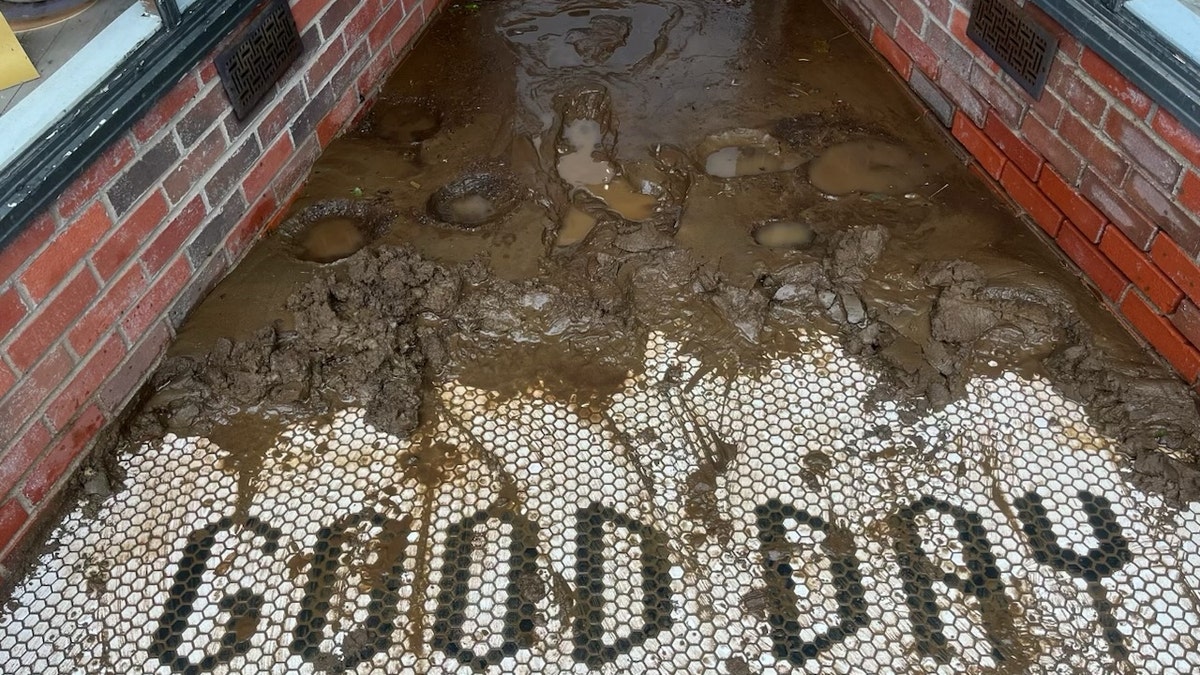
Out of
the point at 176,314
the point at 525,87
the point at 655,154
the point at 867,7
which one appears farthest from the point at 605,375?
the point at 867,7

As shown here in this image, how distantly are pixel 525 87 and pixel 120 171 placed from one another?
1.74 metres

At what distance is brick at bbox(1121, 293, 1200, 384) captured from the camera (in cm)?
255

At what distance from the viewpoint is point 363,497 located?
238cm

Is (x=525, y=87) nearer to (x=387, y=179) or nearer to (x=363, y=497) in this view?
(x=387, y=179)

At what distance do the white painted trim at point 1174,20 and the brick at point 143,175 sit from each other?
2.68 meters

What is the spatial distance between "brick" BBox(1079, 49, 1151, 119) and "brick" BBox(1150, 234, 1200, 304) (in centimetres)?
37

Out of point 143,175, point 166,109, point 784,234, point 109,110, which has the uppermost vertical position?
point 109,110

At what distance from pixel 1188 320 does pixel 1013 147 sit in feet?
2.75

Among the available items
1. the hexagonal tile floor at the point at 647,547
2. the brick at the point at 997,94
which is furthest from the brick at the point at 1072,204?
the hexagonal tile floor at the point at 647,547

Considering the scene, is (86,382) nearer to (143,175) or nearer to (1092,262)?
(143,175)

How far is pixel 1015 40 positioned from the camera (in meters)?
2.89

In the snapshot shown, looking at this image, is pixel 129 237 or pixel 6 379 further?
pixel 129 237

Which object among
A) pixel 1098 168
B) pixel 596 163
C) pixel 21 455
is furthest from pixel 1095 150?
pixel 21 455

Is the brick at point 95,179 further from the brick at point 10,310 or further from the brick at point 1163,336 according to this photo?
the brick at point 1163,336
